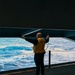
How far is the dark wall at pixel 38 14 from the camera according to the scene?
507 centimetres

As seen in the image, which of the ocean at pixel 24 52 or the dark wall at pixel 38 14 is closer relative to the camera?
the dark wall at pixel 38 14

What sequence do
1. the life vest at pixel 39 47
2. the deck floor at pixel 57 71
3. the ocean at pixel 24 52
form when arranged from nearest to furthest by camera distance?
the life vest at pixel 39 47
the ocean at pixel 24 52
the deck floor at pixel 57 71

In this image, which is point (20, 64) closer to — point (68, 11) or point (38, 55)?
point (38, 55)

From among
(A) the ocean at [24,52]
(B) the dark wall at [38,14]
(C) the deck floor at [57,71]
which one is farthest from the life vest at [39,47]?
(C) the deck floor at [57,71]

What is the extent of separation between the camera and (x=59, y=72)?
7.54 m

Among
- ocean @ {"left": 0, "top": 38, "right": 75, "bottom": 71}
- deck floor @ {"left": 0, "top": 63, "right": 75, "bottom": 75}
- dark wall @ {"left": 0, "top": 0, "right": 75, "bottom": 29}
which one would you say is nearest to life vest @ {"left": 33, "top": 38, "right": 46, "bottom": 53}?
dark wall @ {"left": 0, "top": 0, "right": 75, "bottom": 29}

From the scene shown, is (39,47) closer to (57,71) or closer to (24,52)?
(24,52)

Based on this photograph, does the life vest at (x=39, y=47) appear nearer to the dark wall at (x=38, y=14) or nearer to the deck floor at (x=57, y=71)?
the dark wall at (x=38, y=14)

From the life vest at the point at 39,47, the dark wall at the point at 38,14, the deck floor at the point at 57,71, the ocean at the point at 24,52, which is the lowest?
the deck floor at the point at 57,71

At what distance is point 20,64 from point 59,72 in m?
1.24

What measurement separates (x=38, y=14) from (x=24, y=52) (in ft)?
7.33

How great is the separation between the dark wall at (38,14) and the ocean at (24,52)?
52.0 inches

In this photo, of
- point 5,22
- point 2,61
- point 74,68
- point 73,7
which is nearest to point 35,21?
point 5,22

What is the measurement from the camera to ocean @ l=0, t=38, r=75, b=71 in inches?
268
